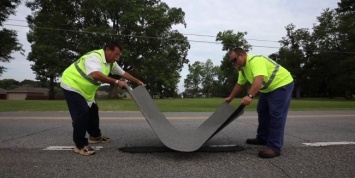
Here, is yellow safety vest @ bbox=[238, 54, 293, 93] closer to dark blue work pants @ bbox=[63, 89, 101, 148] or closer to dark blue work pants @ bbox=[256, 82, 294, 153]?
dark blue work pants @ bbox=[256, 82, 294, 153]

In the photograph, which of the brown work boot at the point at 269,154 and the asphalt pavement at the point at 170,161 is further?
the brown work boot at the point at 269,154

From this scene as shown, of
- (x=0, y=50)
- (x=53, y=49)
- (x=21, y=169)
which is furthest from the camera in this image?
(x=53, y=49)

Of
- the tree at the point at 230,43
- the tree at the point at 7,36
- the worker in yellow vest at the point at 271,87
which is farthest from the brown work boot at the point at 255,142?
the tree at the point at 230,43

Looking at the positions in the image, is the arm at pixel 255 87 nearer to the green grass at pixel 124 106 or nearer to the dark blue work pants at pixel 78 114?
the dark blue work pants at pixel 78 114

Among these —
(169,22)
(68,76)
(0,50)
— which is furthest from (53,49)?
(68,76)

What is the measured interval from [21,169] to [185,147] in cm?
201

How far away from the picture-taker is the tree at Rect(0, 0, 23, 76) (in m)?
30.5

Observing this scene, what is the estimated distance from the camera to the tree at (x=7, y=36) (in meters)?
30.5

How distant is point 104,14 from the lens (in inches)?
1652

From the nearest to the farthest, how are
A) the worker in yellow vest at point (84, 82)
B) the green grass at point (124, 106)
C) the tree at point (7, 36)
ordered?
the worker in yellow vest at point (84, 82), the green grass at point (124, 106), the tree at point (7, 36)

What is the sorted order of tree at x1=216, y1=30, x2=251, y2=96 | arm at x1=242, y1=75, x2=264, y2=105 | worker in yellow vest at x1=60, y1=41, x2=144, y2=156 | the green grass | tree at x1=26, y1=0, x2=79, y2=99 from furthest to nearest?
tree at x1=216, y1=30, x2=251, y2=96
tree at x1=26, y1=0, x2=79, y2=99
the green grass
worker in yellow vest at x1=60, y1=41, x2=144, y2=156
arm at x1=242, y1=75, x2=264, y2=105

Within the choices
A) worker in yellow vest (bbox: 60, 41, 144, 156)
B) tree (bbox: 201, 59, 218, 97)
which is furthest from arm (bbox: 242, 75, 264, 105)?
tree (bbox: 201, 59, 218, 97)

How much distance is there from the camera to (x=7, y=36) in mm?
31484

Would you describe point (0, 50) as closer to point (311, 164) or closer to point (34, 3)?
point (34, 3)
